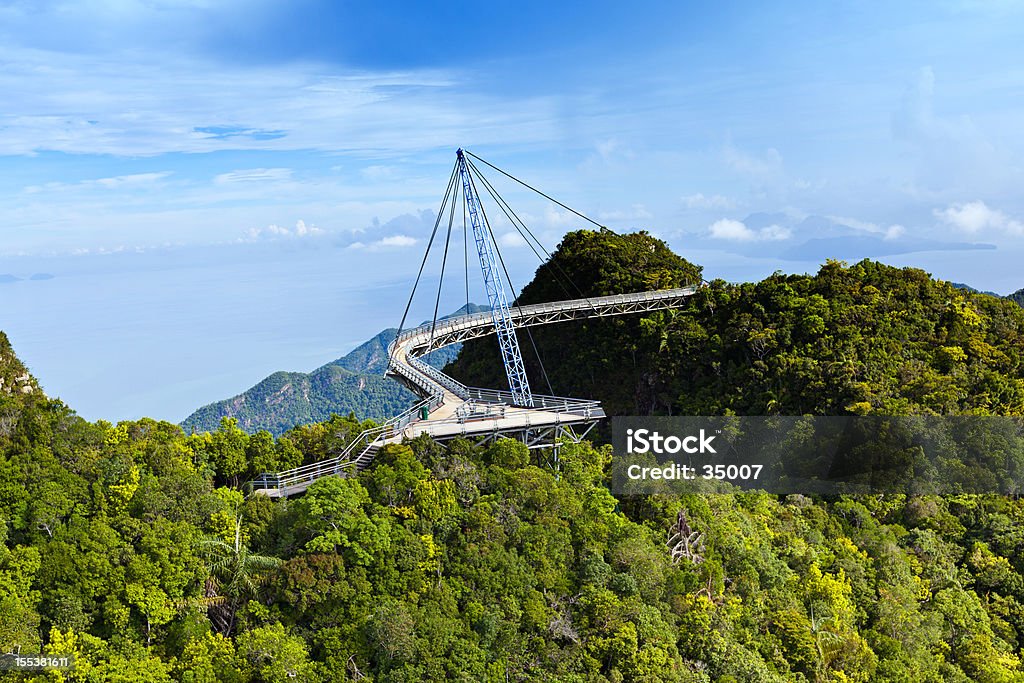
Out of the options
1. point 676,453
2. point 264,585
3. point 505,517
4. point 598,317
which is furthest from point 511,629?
point 598,317

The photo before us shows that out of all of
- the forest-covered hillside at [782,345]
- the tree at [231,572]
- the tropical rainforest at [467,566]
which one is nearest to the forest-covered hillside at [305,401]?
the forest-covered hillside at [782,345]

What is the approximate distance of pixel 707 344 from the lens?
2403 inches

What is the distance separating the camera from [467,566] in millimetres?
32219

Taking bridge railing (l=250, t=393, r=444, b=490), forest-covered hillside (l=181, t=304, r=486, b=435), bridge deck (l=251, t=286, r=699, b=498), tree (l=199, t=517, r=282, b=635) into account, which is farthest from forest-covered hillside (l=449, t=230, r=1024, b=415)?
forest-covered hillside (l=181, t=304, r=486, b=435)

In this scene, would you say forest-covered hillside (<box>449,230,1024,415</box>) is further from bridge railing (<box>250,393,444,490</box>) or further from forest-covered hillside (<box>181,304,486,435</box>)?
forest-covered hillside (<box>181,304,486,435</box>)

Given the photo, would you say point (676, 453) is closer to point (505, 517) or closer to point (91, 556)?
point (505, 517)

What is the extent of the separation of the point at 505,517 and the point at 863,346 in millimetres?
31304

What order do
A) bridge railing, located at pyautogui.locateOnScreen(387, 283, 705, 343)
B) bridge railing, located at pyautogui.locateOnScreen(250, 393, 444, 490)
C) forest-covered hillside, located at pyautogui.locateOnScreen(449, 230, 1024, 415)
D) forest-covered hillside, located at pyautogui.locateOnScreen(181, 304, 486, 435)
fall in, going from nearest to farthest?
bridge railing, located at pyautogui.locateOnScreen(250, 393, 444, 490)
forest-covered hillside, located at pyautogui.locateOnScreen(449, 230, 1024, 415)
bridge railing, located at pyautogui.locateOnScreen(387, 283, 705, 343)
forest-covered hillside, located at pyautogui.locateOnScreen(181, 304, 486, 435)

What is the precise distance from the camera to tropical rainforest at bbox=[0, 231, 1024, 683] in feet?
93.6

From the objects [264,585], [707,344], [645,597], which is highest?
[707,344]

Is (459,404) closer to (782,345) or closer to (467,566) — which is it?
(467,566)

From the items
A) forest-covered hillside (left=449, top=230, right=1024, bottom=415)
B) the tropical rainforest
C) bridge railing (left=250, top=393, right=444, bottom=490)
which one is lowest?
the tropical rainforest

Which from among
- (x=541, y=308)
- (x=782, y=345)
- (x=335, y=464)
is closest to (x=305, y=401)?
(x=541, y=308)

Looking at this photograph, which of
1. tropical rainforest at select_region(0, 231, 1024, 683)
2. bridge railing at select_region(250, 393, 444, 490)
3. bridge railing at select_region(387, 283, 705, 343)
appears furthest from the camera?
bridge railing at select_region(387, 283, 705, 343)
